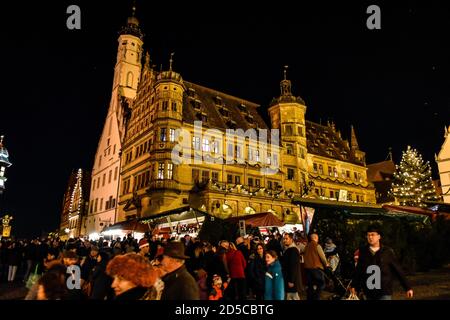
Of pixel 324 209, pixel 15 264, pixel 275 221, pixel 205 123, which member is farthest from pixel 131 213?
pixel 324 209

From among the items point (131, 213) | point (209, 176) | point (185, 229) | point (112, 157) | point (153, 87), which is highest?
point (153, 87)

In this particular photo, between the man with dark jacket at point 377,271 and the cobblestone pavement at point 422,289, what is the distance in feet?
17.6

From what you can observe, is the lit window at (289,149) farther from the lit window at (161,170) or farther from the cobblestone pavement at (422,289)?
the cobblestone pavement at (422,289)

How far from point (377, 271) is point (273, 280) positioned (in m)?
2.52

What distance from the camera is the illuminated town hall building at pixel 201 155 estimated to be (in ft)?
121

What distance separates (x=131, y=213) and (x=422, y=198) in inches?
1386

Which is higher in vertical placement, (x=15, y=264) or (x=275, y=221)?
(x=275, y=221)

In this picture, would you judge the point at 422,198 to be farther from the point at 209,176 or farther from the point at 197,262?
the point at 197,262

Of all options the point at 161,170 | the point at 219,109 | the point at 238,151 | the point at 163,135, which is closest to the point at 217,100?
the point at 219,109

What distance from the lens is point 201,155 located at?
3912cm

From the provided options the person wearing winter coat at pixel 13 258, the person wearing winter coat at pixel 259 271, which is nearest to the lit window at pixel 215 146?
the person wearing winter coat at pixel 13 258

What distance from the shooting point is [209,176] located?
39.2 m

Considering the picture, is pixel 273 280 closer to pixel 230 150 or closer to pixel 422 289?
pixel 422 289

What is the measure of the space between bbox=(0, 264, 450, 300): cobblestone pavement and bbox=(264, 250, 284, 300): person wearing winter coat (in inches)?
172
